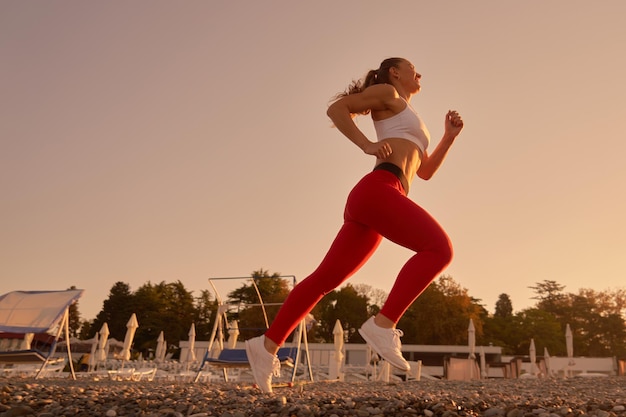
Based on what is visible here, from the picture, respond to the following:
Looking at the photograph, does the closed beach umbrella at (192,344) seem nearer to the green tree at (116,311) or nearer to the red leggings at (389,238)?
the red leggings at (389,238)

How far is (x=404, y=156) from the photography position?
3.13 meters

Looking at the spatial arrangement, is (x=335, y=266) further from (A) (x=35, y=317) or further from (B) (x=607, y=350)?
(B) (x=607, y=350)

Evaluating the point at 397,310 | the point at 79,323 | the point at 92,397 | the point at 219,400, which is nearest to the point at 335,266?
the point at 397,310

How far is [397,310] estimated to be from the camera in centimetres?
283

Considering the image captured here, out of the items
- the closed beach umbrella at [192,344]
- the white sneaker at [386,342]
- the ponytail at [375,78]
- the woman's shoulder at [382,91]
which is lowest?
the closed beach umbrella at [192,344]

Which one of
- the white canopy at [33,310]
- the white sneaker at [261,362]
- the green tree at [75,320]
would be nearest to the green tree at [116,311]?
the green tree at [75,320]

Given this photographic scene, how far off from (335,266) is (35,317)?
6544mm

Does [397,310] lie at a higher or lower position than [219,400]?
higher

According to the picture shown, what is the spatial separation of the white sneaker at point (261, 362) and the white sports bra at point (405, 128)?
5.07ft

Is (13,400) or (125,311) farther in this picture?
(125,311)

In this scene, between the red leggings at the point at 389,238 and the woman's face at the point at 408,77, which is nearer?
the red leggings at the point at 389,238

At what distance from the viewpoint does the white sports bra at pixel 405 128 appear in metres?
3.22

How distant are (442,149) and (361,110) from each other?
72cm

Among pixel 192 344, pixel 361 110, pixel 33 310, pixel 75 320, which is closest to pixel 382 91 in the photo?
pixel 361 110
